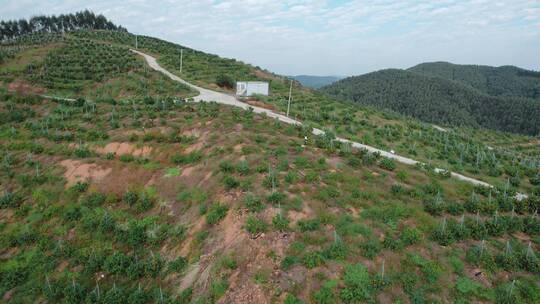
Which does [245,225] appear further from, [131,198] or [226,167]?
[131,198]

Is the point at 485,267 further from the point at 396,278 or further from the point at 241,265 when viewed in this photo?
the point at 241,265

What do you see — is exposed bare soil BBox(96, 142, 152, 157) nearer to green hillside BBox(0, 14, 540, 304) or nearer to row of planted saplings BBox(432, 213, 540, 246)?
green hillside BBox(0, 14, 540, 304)

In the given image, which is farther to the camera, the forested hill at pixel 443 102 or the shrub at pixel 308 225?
the forested hill at pixel 443 102

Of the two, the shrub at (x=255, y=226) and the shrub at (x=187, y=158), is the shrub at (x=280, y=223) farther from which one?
the shrub at (x=187, y=158)

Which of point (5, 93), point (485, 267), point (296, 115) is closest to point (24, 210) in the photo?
point (485, 267)

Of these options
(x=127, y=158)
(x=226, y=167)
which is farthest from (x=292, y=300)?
(x=127, y=158)

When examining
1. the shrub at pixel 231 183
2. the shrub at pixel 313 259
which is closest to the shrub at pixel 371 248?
the shrub at pixel 313 259
